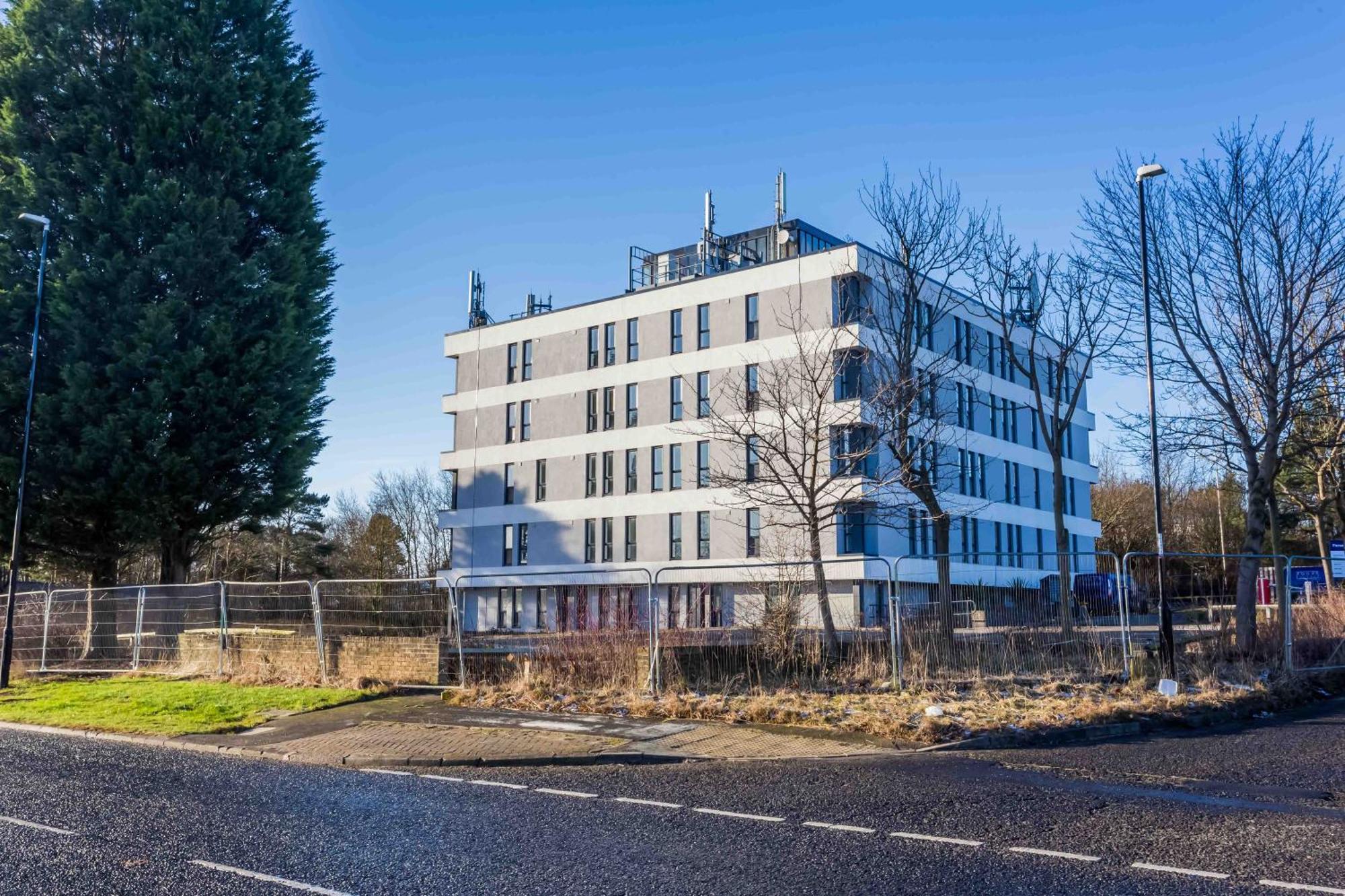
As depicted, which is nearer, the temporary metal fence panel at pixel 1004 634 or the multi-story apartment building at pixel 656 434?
the temporary metal fence panel at pixel 1004 634

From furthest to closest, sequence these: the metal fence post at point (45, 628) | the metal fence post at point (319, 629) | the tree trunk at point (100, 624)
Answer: the metal fence post at point (45, 628) < the tree trunk at point (100, 624) < the metal fence post at point (319, 629)

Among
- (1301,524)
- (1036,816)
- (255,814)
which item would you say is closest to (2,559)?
(255,814)

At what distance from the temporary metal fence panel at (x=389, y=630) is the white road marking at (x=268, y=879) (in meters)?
9.68

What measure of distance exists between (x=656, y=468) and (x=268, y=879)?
41.4m

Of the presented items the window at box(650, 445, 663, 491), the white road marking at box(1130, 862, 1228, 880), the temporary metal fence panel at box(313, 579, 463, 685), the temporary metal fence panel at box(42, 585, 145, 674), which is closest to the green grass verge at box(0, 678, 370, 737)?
the temporary metal fence panel at box(313, 579, 463, 685)

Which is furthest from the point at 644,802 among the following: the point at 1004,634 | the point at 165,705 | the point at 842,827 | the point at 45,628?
the point at 45,628

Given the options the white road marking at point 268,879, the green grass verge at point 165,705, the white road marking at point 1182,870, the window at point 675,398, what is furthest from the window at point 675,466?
the white road marking at point 1182,870

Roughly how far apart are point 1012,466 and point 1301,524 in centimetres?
1547

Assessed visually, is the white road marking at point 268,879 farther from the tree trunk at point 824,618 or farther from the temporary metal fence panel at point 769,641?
the tree trunk at point 824,618

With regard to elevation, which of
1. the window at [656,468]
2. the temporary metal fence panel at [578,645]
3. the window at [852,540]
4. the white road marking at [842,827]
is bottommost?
the white road marking at [842,827]

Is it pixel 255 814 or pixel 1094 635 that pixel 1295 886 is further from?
pixel 1094 635

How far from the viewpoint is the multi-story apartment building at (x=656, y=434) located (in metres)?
45.1

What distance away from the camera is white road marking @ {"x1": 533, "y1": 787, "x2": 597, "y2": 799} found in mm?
9500

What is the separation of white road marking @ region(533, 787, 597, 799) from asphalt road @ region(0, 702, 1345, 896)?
0.14ft
